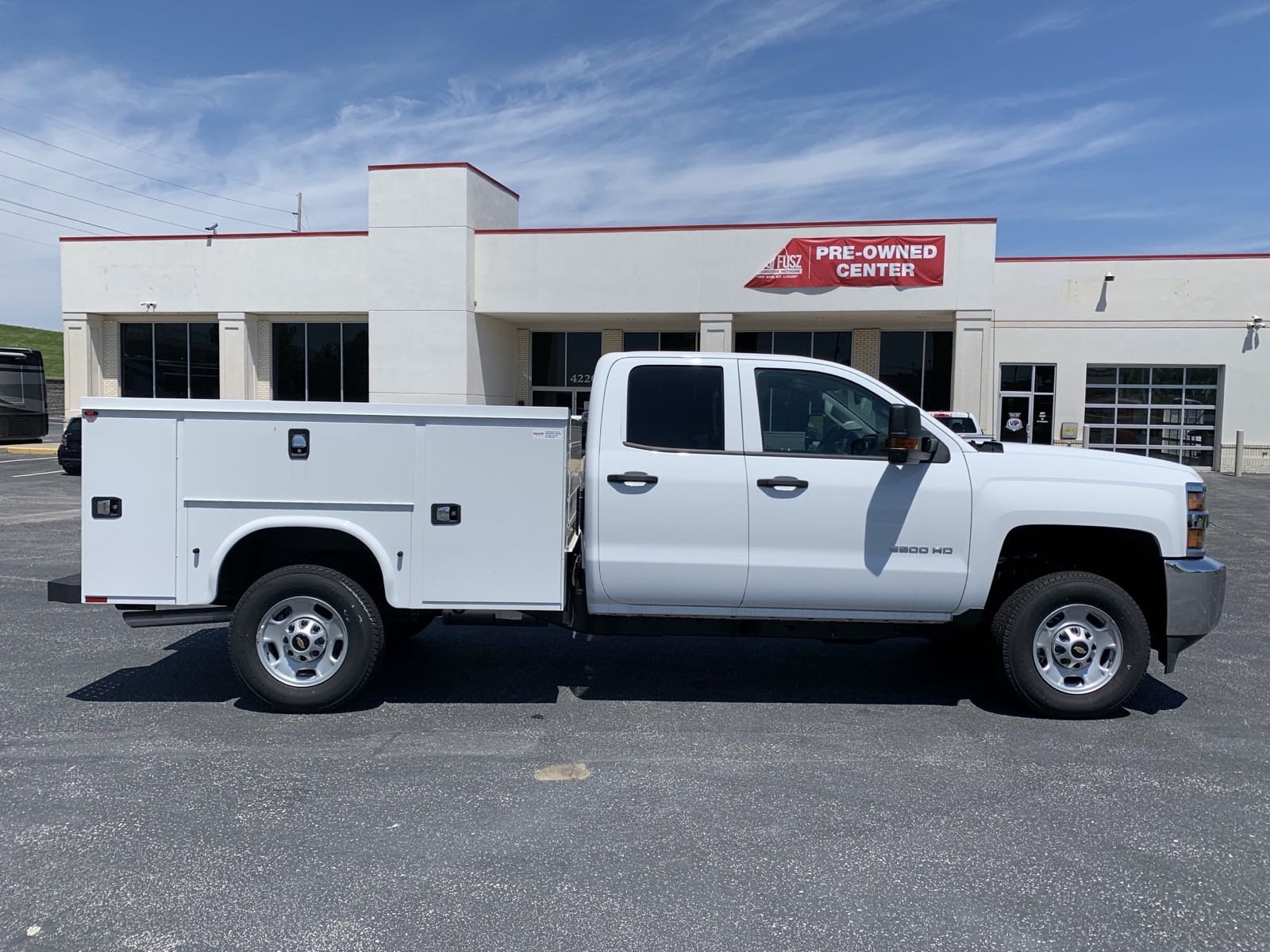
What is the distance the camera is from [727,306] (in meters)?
27.9

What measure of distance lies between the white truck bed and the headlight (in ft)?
11.7

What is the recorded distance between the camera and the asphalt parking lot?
3686 mm

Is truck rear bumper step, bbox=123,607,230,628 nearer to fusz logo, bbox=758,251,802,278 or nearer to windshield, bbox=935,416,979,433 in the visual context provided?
windshield, bbox=935,416,979,433

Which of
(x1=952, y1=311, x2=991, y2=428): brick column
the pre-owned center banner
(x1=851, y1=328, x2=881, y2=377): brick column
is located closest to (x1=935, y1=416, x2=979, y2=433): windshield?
(x1=952, y1=311, x2=991, y2=428): brick column

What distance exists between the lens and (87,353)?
32.2m

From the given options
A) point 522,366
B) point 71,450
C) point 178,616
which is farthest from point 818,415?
point 522,366

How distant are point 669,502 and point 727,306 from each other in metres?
22.7

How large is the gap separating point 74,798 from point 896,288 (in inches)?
985

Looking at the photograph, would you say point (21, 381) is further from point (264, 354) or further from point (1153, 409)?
point (1153, 409)

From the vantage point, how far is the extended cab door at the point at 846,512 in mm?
5863

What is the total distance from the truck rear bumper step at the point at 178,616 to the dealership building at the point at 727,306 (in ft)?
75.5

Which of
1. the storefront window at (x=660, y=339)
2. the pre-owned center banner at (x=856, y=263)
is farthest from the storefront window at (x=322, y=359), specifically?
the pre-owned center banner at (x=856, y=263)

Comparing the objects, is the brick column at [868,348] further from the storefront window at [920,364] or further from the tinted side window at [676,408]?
the tinted side window at [676,408]

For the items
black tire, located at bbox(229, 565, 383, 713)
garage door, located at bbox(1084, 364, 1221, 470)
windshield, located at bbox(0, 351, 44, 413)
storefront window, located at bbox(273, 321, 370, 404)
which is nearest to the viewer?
black tire, located at bbox(229, 565, 383, 713)
